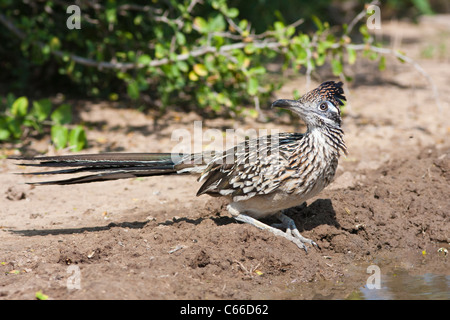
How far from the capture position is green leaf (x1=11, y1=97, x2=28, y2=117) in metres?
7.59

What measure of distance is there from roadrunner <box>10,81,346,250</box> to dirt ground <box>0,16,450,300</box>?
0.29 metres

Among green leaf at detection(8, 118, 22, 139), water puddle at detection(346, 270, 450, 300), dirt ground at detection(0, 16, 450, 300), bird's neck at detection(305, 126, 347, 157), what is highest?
green leaf at detection(8, 118, 22, 139)

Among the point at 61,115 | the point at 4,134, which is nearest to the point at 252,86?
the point at 61,115

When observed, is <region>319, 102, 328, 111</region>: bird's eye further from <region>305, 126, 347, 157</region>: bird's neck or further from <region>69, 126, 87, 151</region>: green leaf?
<region>69, 126, 87, 151</region>: green leaf

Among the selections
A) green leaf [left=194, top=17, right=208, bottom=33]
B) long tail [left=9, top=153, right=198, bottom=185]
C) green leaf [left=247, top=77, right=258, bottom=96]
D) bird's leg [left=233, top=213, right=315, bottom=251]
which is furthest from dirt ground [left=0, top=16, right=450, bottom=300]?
green leaf [left=194, top=17, right=208, bottom=33]

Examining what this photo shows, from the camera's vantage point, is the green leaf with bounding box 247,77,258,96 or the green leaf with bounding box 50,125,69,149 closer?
the green leaf with bounding box 50,125,69,149

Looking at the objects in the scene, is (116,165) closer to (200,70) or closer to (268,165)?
(268,165)

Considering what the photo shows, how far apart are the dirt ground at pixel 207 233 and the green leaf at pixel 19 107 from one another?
0.53 m

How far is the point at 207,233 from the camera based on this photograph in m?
5.21

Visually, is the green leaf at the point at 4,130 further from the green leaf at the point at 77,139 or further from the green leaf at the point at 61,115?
the green leaf at the point at 77,139

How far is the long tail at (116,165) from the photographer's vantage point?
528cm

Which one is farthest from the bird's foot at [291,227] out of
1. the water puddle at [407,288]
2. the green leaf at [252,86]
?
the green leaf at [252,86]
